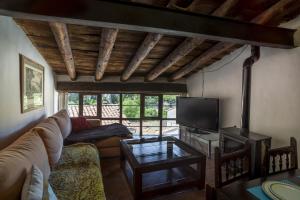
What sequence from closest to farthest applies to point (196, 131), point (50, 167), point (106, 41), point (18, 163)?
point (18, 163)
point (50, 167)
point (106, 41)
point (196, 131)

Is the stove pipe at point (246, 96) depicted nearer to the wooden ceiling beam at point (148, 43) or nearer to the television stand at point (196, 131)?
the television stand at point (196, 131)

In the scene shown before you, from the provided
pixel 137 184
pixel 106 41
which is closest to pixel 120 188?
pixel 137 184

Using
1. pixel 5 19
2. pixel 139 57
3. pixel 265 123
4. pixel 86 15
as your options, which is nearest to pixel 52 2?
pixel 86 15

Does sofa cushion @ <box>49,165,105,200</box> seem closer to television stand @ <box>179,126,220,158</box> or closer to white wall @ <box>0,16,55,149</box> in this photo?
white wall @ <box>0,16,55,149</box>

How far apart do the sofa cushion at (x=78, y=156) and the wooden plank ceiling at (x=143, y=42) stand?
1.52 meters

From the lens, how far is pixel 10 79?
2322 mm

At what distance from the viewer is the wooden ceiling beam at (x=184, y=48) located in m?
2.17

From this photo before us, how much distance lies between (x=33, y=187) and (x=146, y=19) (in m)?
1.61

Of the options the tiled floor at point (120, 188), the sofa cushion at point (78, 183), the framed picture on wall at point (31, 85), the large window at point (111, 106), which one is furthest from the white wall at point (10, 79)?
the large window at point (111, 106)

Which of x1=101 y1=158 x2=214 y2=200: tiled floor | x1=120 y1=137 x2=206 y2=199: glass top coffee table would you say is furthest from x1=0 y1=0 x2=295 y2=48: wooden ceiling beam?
x1=101 y1=158 x2=214 y2=200: tiled floor

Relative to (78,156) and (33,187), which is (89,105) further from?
(33,187)

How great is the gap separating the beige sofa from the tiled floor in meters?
0.45

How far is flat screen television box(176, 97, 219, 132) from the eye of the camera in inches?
152

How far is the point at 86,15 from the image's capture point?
5.46 ft
